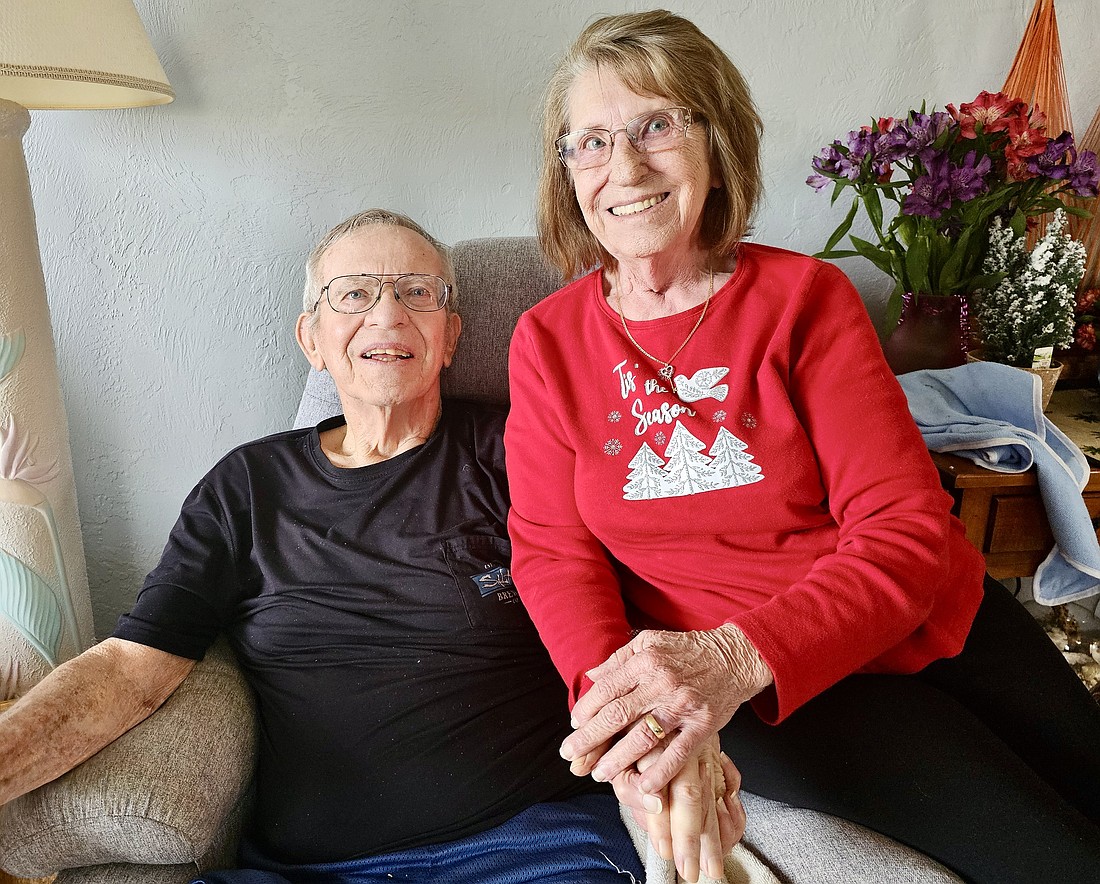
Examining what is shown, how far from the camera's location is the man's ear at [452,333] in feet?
5.11

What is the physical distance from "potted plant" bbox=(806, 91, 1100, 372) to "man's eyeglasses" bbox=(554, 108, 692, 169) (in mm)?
683

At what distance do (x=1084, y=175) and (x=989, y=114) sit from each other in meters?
0.20

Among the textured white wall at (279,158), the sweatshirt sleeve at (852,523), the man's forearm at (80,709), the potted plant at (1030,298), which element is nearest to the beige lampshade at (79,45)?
the textured white wall at (279,158)

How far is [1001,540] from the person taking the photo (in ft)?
5.16

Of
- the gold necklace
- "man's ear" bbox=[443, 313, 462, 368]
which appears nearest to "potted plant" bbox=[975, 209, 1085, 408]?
the gold necklace

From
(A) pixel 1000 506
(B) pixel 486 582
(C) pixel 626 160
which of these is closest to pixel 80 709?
(B) pixel 486 582

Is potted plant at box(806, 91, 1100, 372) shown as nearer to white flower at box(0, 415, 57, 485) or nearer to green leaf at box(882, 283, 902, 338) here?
green leaf at box(882, 283, 902, 338)

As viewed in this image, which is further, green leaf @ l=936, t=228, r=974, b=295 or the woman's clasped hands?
green leaf @ l=936, t=228, r=974, b=295

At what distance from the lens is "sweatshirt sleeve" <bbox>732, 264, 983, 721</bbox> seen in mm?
1002

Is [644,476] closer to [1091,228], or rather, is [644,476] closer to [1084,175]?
[1084,175]

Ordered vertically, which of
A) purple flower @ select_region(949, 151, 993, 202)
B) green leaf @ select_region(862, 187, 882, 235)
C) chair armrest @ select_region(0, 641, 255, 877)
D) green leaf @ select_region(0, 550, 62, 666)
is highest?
purple flower @ select_region(949, 151, 993, 202)

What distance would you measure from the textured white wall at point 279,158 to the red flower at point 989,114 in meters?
0.32

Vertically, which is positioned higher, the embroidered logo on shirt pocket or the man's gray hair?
the man's gray hair

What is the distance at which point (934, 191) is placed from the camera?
1.64 metres
